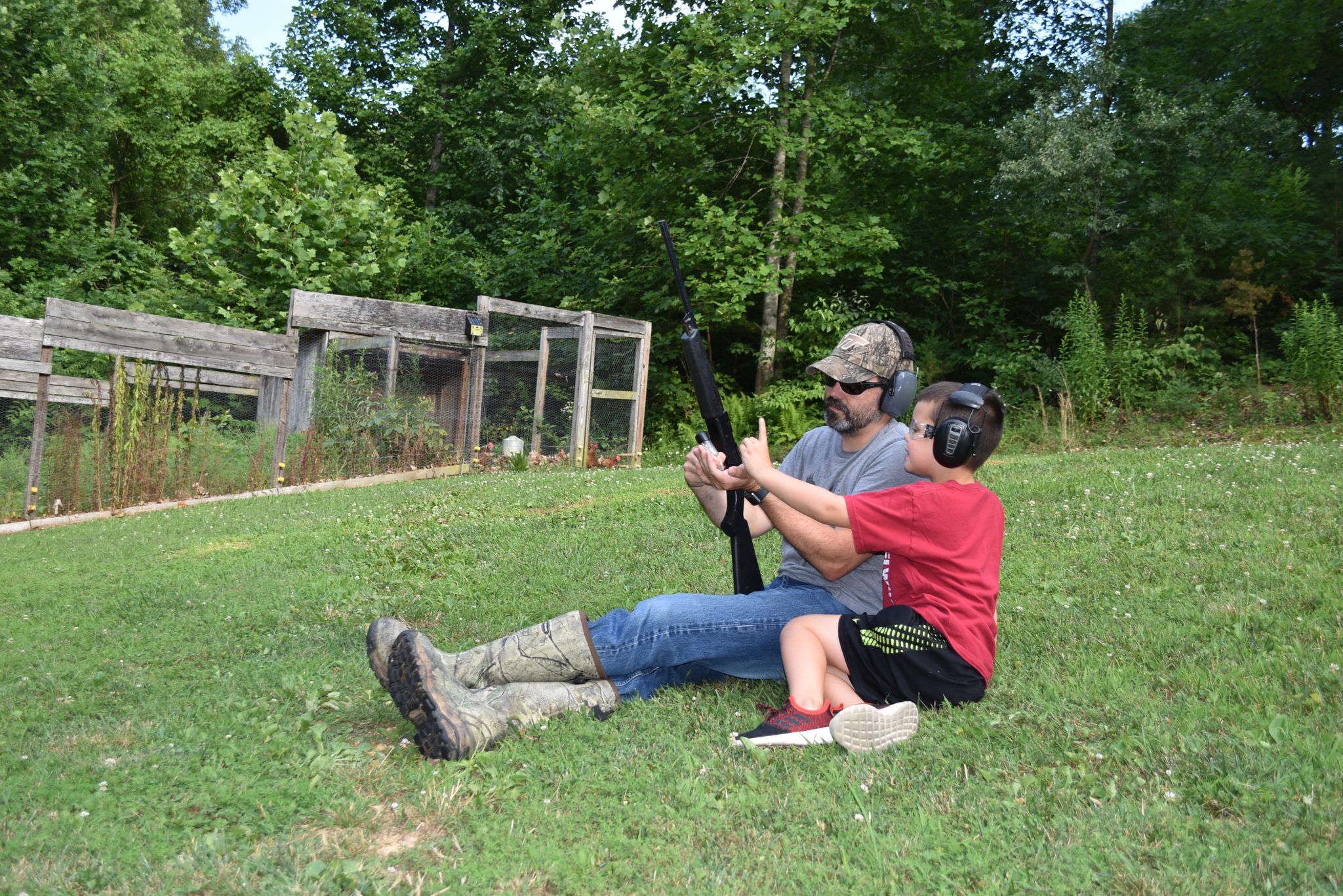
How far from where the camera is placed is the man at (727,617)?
3.62 meters

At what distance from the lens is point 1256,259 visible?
51.6ft

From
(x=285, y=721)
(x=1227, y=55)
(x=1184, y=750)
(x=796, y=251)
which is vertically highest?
(x=1227, y=55)

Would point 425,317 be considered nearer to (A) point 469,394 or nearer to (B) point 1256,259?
(A) point 469,394

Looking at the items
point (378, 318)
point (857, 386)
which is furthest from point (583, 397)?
point (857, 386)

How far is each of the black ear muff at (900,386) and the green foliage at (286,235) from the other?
1443cm

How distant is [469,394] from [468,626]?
818 centimetres

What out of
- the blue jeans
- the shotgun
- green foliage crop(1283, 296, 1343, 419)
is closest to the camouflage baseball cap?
the shotgun

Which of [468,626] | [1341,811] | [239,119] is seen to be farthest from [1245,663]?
[239,119]

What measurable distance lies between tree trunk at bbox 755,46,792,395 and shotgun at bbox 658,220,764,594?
1172cm

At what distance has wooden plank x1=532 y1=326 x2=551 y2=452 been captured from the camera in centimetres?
1353

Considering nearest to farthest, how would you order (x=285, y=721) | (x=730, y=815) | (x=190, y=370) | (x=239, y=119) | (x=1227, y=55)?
(x=730, y=815) < (x=285, y=721) < (x=190, y=370) < (x=1227, y=55) < (x=239, y=119)

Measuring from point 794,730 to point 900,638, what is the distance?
488 millimetres

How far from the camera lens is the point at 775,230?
1584cm

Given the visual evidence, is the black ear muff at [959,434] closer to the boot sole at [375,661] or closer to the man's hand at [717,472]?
the man's hand at [717,472]
